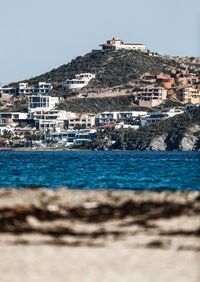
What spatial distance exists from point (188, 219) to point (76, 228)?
6.51 feet

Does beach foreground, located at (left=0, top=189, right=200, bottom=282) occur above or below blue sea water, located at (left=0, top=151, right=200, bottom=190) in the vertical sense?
above

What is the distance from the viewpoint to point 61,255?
17.2m

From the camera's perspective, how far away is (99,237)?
18469 mm

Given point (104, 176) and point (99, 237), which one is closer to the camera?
point (99, 237)

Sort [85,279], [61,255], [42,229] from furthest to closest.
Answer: [42,229], [61,255], [85,279]

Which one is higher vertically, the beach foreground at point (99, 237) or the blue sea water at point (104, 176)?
the beach foreground at point (99, 237)

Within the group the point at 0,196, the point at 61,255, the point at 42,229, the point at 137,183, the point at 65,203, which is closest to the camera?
the point at 61,255

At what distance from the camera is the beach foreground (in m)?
16.1

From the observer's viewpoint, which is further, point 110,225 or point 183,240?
point 110,225

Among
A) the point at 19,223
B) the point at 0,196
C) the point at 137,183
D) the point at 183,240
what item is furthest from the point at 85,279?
the point at 137,183

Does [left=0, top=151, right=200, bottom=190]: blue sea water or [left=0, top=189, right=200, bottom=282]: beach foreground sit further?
[left=0, top=151, right=200, bottom=190]: blue sea water

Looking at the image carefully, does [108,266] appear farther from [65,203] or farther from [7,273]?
[65,203]

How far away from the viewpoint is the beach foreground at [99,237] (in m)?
16.1

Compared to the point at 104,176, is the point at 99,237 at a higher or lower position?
higher
